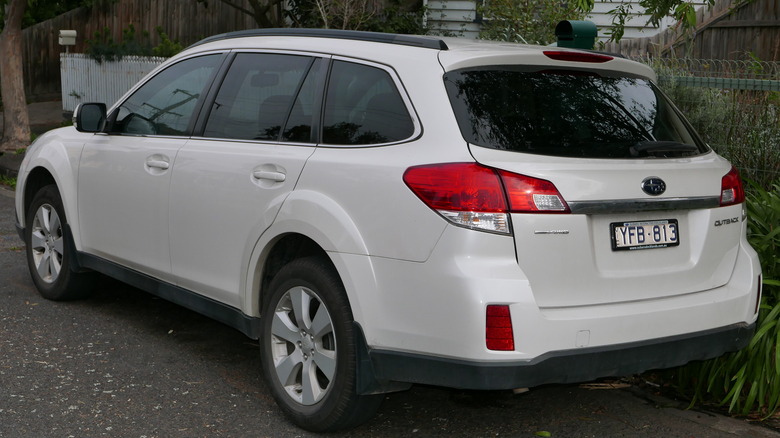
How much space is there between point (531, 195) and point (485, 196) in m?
0.18

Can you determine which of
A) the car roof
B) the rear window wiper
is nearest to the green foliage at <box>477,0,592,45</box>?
the car roof

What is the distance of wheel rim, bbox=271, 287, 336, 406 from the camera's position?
14.7ft

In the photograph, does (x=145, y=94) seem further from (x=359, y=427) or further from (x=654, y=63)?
(x=654, y=63)

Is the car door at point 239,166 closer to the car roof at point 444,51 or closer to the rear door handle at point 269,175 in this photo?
the rear door handle at point 269,175

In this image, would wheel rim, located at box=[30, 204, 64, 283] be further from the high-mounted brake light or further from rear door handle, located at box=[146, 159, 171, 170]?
the high-mounted brake light

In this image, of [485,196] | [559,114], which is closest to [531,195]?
[485,196]

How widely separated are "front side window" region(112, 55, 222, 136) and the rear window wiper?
2.37 metres

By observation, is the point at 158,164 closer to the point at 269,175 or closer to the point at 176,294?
the point at 176,294

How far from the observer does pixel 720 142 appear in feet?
22.2

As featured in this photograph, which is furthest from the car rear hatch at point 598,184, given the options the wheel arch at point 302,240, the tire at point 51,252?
the tire at point 51,252

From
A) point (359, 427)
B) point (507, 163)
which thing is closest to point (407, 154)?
point (507, 163)

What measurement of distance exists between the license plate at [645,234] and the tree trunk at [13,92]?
1255cm

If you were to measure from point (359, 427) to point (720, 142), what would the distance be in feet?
11.0

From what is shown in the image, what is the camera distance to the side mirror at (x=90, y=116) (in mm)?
6367
